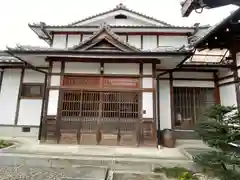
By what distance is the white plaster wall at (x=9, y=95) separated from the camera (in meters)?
9.96

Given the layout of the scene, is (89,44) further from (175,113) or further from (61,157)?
→ (175,113)

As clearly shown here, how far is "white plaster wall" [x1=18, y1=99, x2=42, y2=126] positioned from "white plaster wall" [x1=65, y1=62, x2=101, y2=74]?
10.2 ft

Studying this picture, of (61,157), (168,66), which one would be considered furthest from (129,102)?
(61,157)

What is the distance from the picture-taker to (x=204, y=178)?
4602 millimetres

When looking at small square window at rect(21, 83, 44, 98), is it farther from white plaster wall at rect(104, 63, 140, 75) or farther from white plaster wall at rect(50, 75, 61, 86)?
white plaster wall at rect(104, 63, 140, 75)

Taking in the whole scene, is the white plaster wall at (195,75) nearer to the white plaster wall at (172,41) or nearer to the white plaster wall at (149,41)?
the white plaster wall at (172,41)

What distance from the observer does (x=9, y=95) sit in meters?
10.1

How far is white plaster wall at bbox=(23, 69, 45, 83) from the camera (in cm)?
1018

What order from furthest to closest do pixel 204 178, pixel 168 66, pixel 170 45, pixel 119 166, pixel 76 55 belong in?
pixel 170 45 < pixel 168 66 < pixel 76 55 < pixel 119 166 < pixel 204 178

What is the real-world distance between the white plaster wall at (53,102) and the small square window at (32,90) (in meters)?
2.41

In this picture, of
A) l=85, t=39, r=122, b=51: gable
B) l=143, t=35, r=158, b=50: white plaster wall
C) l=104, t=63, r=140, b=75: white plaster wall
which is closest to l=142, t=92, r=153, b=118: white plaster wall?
l=104, t=63, r=140, b=75: white plaster wall

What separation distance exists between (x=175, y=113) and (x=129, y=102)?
3.01 meters

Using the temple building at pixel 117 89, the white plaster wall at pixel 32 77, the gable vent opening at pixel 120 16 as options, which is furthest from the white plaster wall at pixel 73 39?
the gable vent opening at pixel 120 16

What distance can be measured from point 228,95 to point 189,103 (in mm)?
1805
